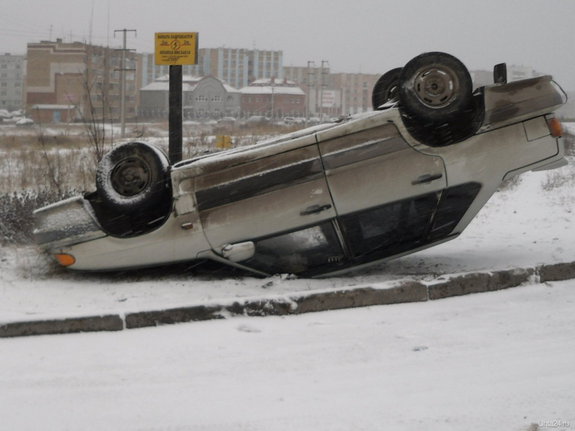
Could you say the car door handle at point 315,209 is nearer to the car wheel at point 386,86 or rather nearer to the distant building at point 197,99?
the car wheel at point 386,86

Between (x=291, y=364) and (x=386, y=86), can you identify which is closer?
(x=291, y=364)

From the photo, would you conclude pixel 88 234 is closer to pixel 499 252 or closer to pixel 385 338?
pixel 385 338

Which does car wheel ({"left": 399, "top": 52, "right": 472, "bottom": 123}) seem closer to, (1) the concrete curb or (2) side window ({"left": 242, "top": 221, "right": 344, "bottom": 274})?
(2) side window ({"left": 242, "top": 221, "right": 344, "bottom": 274})

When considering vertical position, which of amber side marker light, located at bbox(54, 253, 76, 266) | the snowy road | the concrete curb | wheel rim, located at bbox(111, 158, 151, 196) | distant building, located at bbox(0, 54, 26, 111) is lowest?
the snowy road

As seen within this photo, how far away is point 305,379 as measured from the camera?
4.21 metres

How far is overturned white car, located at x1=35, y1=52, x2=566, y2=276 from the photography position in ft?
20.9

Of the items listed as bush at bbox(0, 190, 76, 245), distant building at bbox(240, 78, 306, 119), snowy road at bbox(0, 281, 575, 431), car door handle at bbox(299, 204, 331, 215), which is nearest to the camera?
snowy road at bbox(0, 281, 575, 431)

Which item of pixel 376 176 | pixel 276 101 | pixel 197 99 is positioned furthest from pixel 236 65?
pixel 376 176

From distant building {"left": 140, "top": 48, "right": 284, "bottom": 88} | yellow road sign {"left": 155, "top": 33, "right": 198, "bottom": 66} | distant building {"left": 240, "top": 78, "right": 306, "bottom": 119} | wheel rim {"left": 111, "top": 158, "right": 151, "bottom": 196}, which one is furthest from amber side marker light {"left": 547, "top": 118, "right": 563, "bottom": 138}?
distant building {"left": 140, "top": 48, "right": 284, "bottom": 88}

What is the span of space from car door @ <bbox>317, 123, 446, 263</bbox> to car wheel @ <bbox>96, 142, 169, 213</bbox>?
1534 millimetres

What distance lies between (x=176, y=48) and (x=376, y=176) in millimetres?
5476

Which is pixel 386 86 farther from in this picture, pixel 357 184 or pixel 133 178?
pixel 133 178

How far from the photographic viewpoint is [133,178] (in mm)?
6766

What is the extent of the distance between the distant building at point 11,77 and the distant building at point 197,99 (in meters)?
48.5
